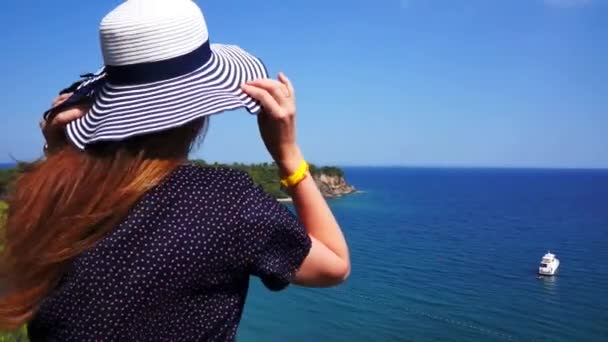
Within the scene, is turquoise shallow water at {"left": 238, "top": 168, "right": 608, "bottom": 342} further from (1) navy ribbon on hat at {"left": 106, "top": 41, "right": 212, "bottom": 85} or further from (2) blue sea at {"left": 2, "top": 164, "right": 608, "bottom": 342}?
(1) navy ribbon on hat at {"left": 106, "top": 41, "right": 212, "bottom": 85}

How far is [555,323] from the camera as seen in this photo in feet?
76.3

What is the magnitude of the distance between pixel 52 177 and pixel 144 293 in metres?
0.24

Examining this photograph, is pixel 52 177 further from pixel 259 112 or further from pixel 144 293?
pixel 259 112

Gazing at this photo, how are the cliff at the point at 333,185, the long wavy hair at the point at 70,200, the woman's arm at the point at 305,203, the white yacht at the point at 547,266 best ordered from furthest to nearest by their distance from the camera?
the cliff at the point at 333,185 < the white yacht at the point at 547,266 < the woman's arm at the point at 305,203 < the long wavy hair at the point at 70,200

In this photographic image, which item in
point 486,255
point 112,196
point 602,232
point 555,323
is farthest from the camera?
point 602,232

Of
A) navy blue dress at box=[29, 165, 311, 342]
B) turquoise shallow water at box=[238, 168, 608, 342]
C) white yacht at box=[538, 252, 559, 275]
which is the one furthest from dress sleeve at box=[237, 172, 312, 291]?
white yacht at box=[538, 252, 559, 275]

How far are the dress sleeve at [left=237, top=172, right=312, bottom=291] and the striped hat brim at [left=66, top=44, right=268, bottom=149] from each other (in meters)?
0.15

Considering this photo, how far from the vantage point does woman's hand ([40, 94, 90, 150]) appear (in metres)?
1.08

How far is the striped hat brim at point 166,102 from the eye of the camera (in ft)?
2.99

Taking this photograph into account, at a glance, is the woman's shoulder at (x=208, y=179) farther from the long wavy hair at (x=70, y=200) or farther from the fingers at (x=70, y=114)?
the fingers at (x=70, y=114)

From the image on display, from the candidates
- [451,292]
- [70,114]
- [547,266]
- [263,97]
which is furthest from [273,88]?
[547,266]

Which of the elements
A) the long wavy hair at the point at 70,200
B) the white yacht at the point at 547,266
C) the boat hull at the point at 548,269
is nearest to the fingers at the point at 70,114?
the long wavy hair at the point at 70,200

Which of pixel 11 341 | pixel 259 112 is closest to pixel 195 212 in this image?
pixel 259 112

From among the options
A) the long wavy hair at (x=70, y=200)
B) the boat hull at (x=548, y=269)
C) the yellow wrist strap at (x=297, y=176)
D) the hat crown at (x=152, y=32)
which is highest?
the boat hull at (x=548, y=269)
